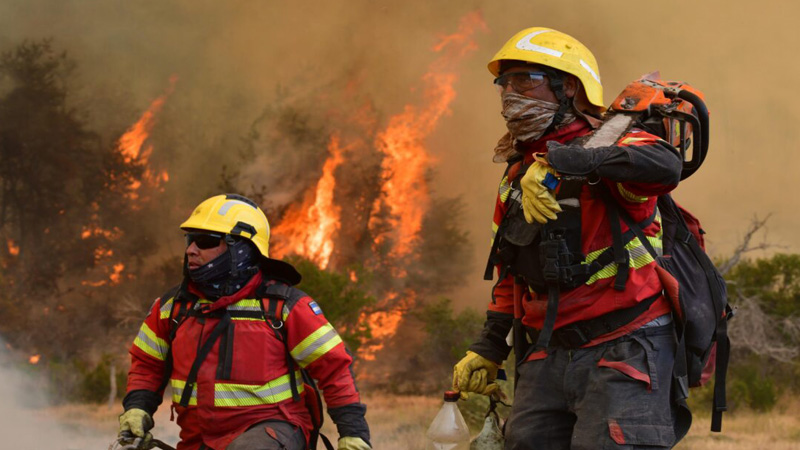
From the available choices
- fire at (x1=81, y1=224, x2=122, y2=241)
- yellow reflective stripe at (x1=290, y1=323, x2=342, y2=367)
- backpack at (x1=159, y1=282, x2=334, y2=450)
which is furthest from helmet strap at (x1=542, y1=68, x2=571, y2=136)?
fire at (x1=81, y1=224, x2=122, y2=241)

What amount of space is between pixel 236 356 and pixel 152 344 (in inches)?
20.3

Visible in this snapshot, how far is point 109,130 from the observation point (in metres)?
12.8

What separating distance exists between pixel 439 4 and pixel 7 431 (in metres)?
8.07

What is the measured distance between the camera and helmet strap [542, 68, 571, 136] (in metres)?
3.63

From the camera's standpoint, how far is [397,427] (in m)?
10.2

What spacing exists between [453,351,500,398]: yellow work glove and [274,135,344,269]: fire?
8.54 m

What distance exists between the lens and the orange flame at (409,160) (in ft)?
42.4

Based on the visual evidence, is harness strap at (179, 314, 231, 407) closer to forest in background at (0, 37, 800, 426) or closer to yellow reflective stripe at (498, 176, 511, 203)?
yellow reflective stripe at (498, 176, 511, 203)

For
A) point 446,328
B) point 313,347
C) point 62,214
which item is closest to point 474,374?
point 313,347

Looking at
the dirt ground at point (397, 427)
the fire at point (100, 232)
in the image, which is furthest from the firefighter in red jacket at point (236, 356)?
the fire at point (100, 232)

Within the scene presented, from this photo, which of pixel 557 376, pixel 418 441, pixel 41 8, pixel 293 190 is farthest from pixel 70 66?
pixel 557 376

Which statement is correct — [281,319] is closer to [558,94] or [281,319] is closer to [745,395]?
[558,94]

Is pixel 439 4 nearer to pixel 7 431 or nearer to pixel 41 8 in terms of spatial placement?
→ pixel 41 8

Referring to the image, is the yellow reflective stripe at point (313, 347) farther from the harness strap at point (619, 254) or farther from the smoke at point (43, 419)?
the smoke at point (43, 419)
